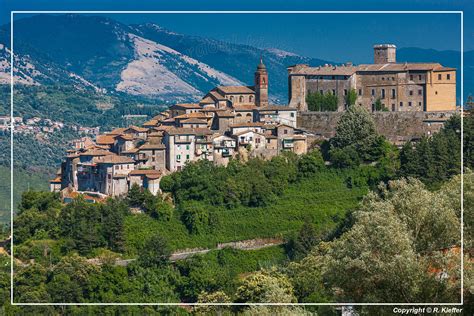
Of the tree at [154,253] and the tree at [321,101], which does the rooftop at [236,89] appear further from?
the tree at [154,253]

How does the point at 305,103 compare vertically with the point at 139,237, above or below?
above

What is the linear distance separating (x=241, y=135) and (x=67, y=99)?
60.6ft

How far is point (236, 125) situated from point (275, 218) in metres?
2.05

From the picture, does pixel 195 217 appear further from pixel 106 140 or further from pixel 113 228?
pixel 106 140

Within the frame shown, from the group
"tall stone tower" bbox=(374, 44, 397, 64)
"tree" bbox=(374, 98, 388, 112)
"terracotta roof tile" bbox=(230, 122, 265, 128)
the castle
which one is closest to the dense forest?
the castle

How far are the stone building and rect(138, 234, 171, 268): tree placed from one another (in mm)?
5003

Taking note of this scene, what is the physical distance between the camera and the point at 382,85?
2445 centimetres

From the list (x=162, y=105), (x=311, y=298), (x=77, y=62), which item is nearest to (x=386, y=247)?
(x=311, y=298)

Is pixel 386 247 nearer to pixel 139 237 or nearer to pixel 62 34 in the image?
pixel 139 237

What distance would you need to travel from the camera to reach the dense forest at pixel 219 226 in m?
18.6

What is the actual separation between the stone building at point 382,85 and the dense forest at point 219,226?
4.15 feet

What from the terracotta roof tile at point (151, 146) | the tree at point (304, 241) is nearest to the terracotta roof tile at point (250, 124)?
the terracotta roof tile at point (151, 146)

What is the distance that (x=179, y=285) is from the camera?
20000 mm

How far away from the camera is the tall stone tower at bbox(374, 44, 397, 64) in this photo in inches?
817
